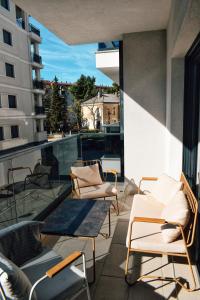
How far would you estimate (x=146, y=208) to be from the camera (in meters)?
2.97

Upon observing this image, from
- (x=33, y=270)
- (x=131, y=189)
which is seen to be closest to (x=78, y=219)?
(x=33, y=270)

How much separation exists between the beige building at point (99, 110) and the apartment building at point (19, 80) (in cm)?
894

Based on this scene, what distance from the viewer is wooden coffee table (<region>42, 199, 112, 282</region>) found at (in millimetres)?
2406

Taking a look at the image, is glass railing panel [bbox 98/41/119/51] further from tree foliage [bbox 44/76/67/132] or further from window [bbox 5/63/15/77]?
tree foliage [bbox 44/76/67/132]

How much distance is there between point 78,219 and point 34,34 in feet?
79.9

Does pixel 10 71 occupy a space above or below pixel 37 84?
above

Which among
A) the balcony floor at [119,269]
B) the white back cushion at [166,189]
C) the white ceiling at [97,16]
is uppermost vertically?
the white ceiling at [97,16]

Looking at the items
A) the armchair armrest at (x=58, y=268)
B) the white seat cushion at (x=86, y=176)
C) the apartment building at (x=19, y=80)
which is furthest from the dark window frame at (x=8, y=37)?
the armchair armrest at (x=58, y=268)

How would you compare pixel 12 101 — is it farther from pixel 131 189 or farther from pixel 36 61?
pixel 131 189

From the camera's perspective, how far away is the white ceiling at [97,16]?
118 inches

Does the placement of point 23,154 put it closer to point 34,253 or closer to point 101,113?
point 34,253

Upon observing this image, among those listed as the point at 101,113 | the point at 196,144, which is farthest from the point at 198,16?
the point at 101,113

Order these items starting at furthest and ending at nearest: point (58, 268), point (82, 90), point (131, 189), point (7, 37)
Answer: point (82, 90) → point (7, 37) → point (131, 189) → point (58, 268)

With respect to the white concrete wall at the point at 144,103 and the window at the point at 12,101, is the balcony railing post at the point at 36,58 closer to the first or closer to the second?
the window at the point at 12,101
